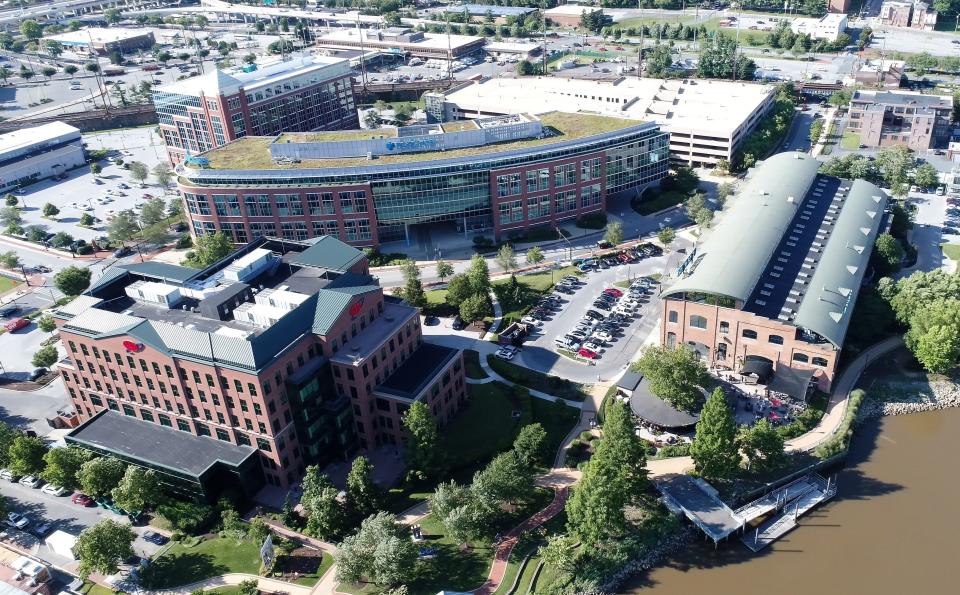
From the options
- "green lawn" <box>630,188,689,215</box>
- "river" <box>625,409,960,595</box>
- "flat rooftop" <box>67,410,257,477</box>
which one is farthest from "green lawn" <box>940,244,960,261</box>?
"flat rooftop" <box>67,410,257,477</box>

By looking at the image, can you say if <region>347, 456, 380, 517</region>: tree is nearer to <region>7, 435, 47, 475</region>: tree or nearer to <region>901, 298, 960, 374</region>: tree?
<region>7, 435, 47, 475</region>: tree

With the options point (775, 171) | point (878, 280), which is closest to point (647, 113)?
point (775, 171)

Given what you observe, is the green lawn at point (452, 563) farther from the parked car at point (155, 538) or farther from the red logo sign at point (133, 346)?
the red logo sign at point (133, 346)

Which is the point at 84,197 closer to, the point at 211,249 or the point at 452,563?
the point at 211,249

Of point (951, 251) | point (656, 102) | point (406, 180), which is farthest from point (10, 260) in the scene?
point (951, 251)

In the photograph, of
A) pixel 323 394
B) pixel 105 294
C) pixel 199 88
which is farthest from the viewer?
pixel 199 88

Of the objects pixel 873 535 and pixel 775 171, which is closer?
pixel 873 535

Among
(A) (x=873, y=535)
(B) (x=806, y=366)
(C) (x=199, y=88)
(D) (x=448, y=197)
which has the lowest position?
(A) (x=873, y=535)

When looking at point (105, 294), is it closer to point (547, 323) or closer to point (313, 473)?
point (313, 473)
